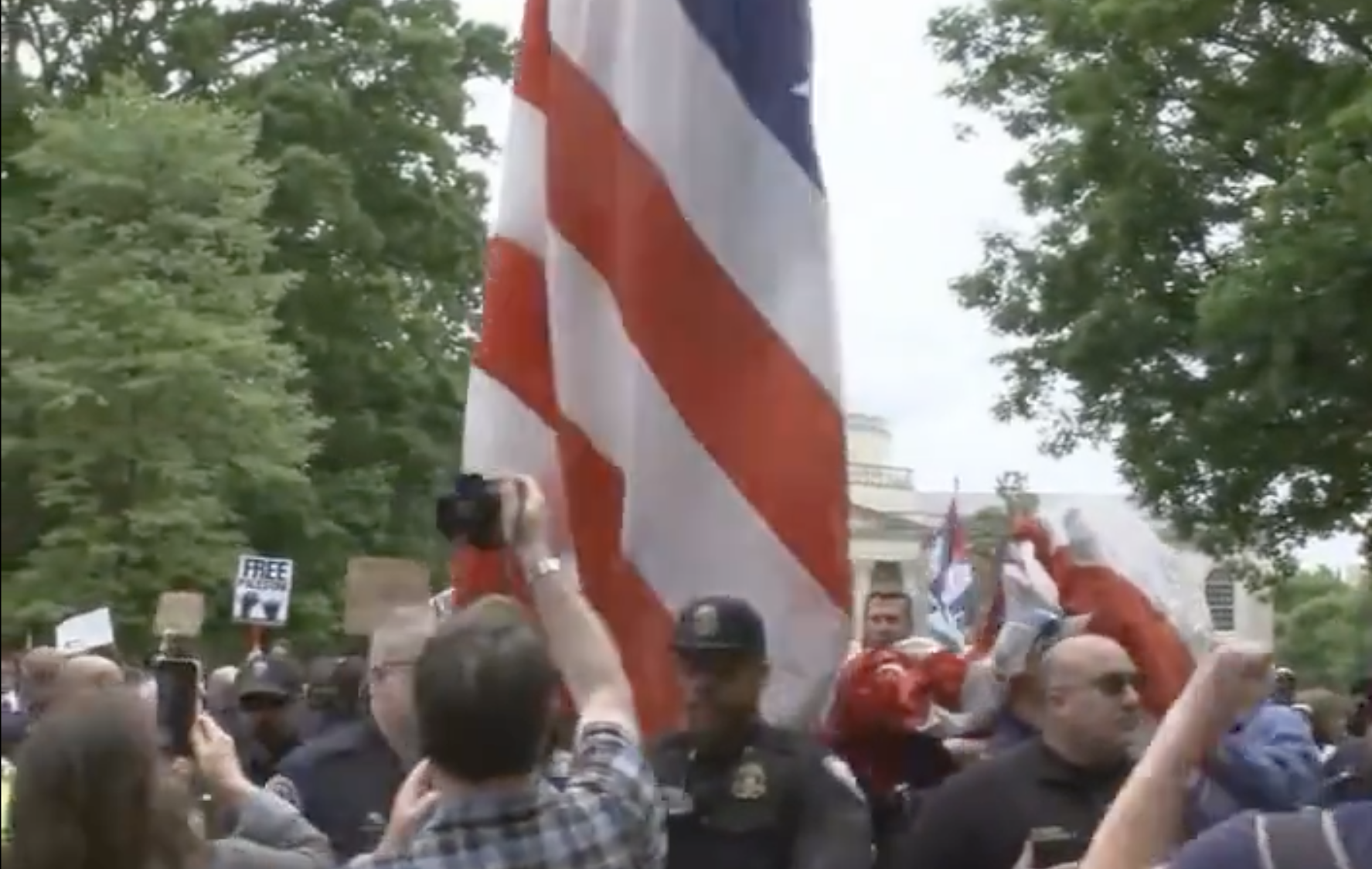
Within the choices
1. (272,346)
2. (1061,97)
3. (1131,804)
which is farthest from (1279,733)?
(272,346)

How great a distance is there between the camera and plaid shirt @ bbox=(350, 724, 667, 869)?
3574mm

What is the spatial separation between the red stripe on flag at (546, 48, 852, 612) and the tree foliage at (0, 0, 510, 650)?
Result: 30924 mm

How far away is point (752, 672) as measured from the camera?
5.44m

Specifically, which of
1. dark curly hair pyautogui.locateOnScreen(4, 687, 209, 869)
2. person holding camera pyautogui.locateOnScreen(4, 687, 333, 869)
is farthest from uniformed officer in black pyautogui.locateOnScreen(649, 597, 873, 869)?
dark curly hair pyautogui.locateOnScreen(4, 687, 209, 869)

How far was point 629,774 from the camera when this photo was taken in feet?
12.4

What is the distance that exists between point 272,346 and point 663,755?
105 feet

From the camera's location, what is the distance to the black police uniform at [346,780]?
23.2ft

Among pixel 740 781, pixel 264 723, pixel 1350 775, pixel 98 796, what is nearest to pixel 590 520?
pixel 740 781

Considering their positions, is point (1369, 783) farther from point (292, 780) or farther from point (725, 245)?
point (292, 780)

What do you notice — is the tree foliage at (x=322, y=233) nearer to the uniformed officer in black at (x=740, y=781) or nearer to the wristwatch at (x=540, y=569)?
the uniformed officer in black at (x=740, y=781)

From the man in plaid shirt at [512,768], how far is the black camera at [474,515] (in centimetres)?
19

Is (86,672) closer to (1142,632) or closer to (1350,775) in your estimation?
(1142,632)

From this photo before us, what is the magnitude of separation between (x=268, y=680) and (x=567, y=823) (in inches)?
314

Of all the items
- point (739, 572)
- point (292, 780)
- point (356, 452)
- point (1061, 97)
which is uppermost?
point (1061, 97)
